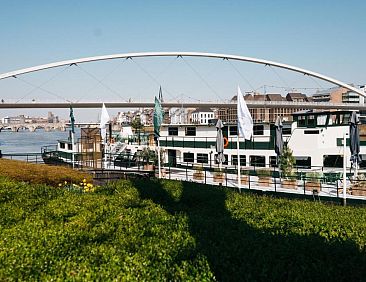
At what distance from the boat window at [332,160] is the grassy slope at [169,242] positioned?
Result: 13043mm

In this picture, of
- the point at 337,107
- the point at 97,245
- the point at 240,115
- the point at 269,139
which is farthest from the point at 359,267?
the point at 337,107

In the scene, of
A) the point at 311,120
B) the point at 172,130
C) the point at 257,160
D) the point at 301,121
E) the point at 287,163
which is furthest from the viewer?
the point at 172,130

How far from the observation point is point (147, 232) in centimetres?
580

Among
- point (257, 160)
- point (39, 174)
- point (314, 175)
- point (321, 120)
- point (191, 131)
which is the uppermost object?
point (321, 120)

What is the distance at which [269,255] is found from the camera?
4551 mm

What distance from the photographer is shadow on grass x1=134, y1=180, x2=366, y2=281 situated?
4.12 m

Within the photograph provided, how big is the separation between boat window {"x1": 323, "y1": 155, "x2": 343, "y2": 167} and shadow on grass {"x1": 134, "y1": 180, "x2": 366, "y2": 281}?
52.6ft

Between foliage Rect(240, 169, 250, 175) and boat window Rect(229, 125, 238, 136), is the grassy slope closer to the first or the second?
foliage Rect(240, 169, 250, 175)

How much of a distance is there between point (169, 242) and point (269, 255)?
1442 millimetres

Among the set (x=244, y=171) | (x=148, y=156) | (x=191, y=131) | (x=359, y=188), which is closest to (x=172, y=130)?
(x=191, y=131)

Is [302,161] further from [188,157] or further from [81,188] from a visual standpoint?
[81,188]

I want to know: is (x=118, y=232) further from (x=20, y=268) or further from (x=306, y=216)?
(x=306, y=216)

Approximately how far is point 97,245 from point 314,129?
18546 mm

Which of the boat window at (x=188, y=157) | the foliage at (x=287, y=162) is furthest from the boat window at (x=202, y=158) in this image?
the foliage at (x=287, y=162)
